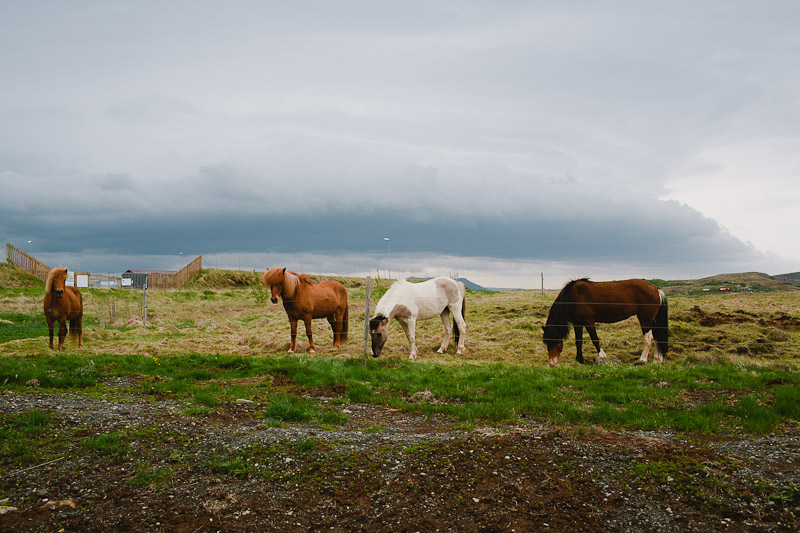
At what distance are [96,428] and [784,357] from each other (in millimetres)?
12729

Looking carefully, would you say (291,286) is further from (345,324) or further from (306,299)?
(345,324)

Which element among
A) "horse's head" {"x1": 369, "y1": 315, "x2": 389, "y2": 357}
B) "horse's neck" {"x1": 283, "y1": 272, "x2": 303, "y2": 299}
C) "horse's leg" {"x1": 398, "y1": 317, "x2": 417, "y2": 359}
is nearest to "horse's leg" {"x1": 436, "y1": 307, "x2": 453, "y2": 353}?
"horse's leg" {"x1": 398, "y1": 317, "x2": 417, "y2": 359}

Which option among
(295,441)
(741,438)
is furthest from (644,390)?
(295,441)

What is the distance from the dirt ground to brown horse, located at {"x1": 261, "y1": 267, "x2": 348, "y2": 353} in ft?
21.6

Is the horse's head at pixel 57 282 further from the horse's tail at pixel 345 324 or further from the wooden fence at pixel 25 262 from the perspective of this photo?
the wooden fence at pixel 25 262

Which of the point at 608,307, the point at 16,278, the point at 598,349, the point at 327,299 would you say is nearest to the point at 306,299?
the point at 327,299

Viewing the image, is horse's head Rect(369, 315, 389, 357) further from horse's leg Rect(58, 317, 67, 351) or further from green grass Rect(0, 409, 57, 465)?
horse's leg Rect(58, 317, 67, 351)

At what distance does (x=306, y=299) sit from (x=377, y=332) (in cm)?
229

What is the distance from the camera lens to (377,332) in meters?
11.9

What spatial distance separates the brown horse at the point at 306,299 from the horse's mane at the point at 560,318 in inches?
217

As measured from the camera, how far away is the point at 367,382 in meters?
9.01

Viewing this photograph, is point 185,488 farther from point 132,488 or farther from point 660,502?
point 660,502

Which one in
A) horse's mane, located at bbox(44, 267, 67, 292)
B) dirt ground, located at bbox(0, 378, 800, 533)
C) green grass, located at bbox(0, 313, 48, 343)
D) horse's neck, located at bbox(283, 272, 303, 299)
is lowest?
dirt ground, located at bbox(0, 378, 800, 533)

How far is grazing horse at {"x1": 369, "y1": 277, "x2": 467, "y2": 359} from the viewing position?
11992mm
